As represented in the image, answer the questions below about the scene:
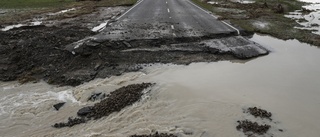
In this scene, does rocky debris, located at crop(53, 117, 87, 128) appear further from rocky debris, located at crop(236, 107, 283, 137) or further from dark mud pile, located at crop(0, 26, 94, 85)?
rocky debris, located at crop(236, 107, 283, 137)

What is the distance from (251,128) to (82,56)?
8.06 metres

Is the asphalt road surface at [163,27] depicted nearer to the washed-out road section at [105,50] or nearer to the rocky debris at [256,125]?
the washed-out road section at [105,50]

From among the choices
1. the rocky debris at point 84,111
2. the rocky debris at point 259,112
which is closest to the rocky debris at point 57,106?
the rocky debris at point 84,111

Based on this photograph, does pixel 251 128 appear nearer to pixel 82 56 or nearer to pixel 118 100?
pixel 118 100

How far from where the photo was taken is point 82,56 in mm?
13203

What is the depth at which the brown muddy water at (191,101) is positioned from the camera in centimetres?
834

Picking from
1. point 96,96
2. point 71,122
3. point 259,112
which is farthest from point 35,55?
point 259,112

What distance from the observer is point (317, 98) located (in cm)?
998

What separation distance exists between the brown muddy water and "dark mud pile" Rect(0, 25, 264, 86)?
579mm

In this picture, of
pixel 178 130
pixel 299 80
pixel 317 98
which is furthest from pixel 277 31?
pixel 178 130

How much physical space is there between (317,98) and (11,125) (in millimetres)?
9648

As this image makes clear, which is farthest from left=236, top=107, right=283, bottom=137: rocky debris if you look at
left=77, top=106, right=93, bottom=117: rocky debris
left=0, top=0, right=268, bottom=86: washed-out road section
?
left=0, top=0, right=268, bottom=86: washed-out road section

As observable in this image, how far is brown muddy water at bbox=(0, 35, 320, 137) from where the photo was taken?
8.34 m

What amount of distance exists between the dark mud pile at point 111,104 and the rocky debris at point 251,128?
3467 millimetres
